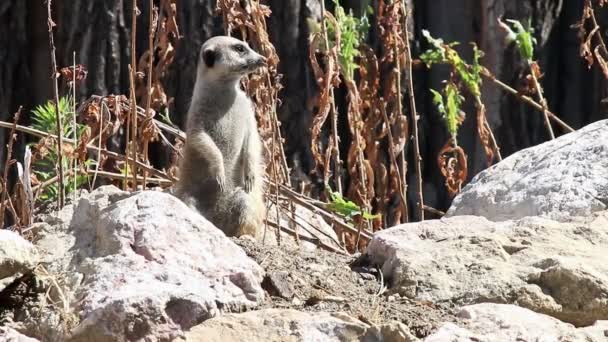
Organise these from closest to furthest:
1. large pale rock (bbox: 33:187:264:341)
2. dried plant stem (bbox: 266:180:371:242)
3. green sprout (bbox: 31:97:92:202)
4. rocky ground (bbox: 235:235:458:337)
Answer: large pale rock (bbox: 33:187:264:341) < rocky ground (bbox: 235:235:458:337) < green sprout (bbox: 31:97:92:202) < dried plant stem (bbox: 266:180:371:242)

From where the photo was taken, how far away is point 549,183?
4.61 m

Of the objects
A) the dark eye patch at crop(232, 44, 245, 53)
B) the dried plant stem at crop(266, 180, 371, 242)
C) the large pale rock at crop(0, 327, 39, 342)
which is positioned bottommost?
the dried plant stem at crop(266, 180, 371, 242)

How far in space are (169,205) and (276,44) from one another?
3.83m

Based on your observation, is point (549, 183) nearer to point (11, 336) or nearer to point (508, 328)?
point (508, 328)

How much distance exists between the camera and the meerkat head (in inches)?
232

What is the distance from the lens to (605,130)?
15.8ft

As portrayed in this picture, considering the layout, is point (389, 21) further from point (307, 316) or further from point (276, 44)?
point (307, 316)

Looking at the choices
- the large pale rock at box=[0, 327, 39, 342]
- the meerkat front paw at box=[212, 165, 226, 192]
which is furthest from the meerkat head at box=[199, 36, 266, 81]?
the large pale rock at box=[0, 327, 39, 342]

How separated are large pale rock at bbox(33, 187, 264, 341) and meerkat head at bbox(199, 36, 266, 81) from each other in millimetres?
2282

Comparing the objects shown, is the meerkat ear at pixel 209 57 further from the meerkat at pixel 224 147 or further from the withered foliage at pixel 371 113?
the withered foliage at pixel 371 113

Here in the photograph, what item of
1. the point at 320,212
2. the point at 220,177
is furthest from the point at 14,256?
the point at 220,177

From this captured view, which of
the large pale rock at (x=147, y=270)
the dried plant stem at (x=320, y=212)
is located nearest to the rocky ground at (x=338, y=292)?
the large pale rock at (x=147, y=270)

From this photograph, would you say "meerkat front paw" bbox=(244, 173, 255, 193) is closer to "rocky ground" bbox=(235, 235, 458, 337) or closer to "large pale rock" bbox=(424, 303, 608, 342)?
"rocky ground" bbox=(235, 235, 458, 337)

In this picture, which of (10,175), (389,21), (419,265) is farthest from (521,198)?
(10,175)
